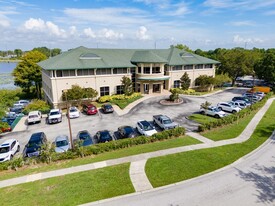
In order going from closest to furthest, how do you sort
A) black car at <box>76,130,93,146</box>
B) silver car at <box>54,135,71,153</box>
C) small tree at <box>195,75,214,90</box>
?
silver car at <box>54,135,71,153</box> → black car at <box>76,130,93,146</box> → small tree at <box>195,75,214,90</box>

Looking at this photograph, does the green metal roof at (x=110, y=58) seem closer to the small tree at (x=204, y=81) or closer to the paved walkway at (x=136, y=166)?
the small tree at (x=204, y=81)

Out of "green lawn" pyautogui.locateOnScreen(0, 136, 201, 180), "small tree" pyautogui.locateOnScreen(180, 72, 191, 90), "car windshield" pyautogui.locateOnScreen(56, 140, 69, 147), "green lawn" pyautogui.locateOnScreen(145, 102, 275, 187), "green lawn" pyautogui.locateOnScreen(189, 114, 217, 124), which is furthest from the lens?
"small tree" pyautogui.locateOnScreen(180, 72, 191, 90)

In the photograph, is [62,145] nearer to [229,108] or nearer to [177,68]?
[229,108]

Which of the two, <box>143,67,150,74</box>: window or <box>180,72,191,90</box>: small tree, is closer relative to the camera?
<box>143,67,150,74</box>: window

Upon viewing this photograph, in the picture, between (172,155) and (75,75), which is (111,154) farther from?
(75,75)

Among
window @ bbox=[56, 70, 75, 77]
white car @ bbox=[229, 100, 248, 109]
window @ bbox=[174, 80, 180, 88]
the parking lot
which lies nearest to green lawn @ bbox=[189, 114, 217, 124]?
the parking lot

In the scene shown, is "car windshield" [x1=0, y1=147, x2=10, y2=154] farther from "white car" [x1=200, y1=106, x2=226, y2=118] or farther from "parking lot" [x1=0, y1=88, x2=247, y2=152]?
"white car" [x1=200, y1=106, x2=226, y2=118]

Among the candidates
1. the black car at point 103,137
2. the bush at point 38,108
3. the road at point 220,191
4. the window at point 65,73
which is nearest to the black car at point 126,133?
the black car at point 103,137
